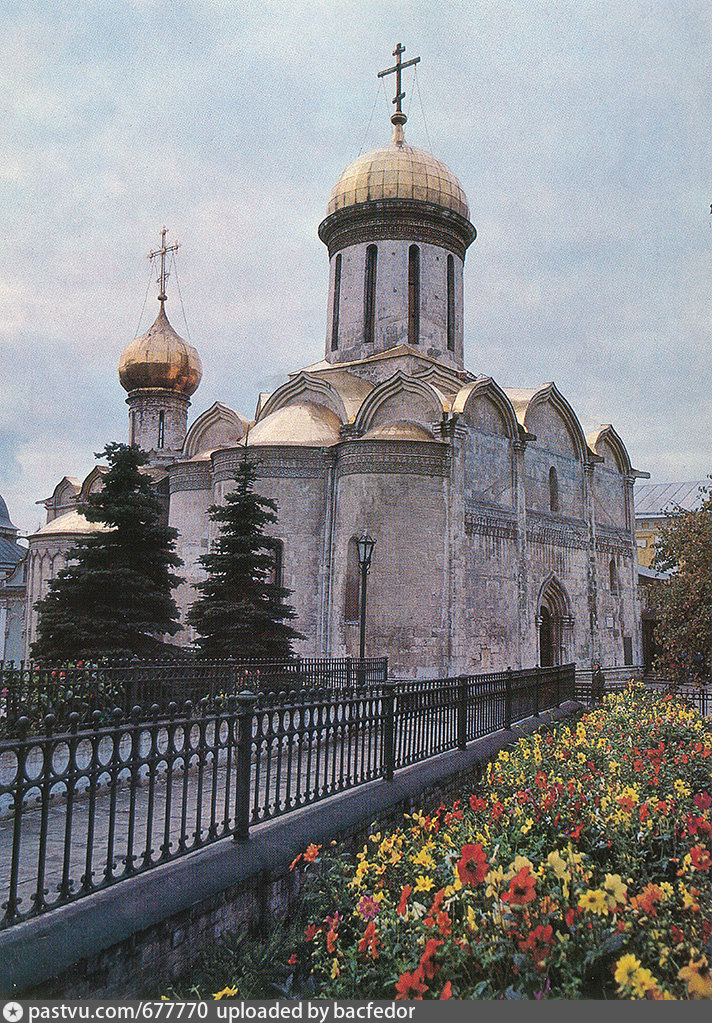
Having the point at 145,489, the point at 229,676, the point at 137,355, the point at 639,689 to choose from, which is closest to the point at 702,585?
the point at 639,689

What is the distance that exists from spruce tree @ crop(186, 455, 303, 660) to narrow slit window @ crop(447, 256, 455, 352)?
8.94 m

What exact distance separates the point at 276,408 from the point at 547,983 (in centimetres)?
2139

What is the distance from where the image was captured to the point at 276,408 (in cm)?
2320

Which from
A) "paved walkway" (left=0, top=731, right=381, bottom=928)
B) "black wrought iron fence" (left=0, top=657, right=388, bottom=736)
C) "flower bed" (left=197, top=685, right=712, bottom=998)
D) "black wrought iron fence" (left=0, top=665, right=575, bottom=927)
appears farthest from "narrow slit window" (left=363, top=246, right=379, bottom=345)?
"flower bed" (left=197, top=685, right=712, bottom=998)

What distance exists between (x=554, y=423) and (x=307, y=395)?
23.9 feet

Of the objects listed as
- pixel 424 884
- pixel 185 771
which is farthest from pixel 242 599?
pixel 424 884

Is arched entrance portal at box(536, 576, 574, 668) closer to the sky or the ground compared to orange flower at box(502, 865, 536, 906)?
closer to the sky

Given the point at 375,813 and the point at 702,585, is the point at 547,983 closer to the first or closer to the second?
the point at 375,813

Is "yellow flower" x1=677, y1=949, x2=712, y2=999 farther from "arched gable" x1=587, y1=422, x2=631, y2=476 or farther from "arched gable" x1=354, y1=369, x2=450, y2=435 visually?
"arched gable" x1=587, y1=422, x2=631, y2=476

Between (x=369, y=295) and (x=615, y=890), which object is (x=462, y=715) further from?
(x=369, y=295)

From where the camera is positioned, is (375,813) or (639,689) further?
(639,689)

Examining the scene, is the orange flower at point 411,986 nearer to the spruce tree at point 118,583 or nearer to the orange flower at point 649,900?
the orange flower at point 649,900

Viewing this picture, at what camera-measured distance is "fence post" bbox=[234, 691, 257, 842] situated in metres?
4.35

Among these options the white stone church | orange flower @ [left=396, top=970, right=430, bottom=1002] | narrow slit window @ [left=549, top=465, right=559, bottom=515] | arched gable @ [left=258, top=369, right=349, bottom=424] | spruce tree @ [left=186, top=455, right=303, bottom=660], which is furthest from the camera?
narrow slit window @ [left=549, top=465, right=559, bottom=515]
